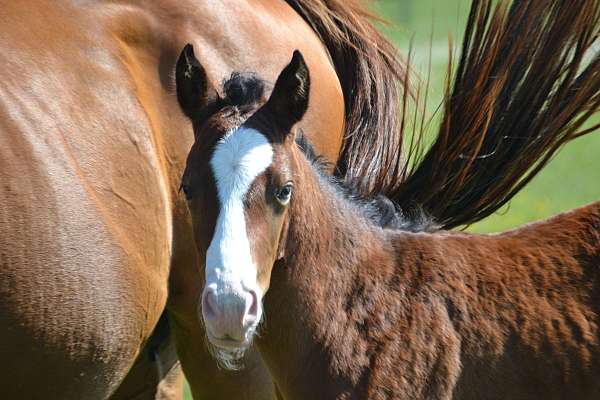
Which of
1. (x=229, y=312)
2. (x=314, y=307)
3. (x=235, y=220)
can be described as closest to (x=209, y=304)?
(x=229, y=312)

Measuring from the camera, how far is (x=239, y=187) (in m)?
3.05

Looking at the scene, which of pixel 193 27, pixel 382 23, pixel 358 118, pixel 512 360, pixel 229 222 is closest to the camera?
pixel 229 222

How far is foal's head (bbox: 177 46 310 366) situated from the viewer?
2922 mm

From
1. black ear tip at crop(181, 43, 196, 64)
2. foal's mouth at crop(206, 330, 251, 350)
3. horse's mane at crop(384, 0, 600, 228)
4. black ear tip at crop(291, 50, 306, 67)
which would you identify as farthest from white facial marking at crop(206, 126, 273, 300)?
horse's mane at crop(384, 0, 600, 228)

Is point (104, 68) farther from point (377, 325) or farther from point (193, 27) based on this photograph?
point (377, 325)

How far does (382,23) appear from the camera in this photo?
16.1 ft

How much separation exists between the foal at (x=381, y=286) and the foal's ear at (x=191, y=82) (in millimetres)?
80

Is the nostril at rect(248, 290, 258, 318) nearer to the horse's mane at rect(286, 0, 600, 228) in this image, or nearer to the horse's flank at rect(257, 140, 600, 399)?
the horse's flank at rect(257, 140, 600, 399)

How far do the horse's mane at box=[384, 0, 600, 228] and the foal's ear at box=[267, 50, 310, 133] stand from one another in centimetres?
103

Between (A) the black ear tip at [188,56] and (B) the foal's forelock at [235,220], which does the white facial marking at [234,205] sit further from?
(A) the black ear tip at [188,56]

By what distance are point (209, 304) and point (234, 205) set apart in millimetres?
306

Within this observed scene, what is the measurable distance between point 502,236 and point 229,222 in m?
1.13

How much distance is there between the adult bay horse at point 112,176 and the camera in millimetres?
3461

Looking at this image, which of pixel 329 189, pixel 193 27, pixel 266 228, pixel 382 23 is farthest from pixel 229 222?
pixel 382 23
